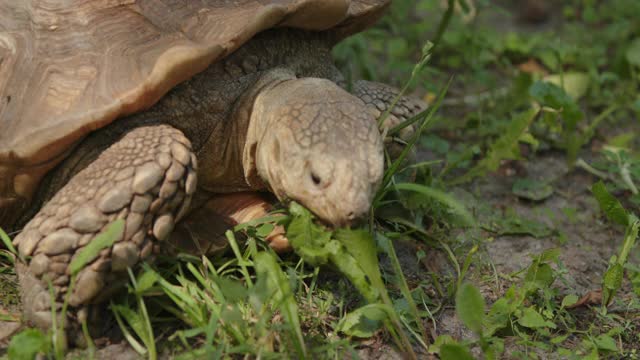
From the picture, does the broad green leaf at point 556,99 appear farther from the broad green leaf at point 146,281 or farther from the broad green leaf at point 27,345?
the broad green leaf at point 27,345

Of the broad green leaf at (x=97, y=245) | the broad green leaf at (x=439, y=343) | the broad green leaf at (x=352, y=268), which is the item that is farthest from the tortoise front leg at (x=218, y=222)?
the broad green leaf at (x=439, y=343)

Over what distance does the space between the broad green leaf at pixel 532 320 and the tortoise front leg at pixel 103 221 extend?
1320 millimetres

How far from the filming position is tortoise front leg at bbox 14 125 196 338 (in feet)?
7.71

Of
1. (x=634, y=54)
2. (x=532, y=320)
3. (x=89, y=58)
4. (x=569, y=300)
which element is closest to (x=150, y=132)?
(x=89, y=58)

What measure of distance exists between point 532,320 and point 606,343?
10.7 inches

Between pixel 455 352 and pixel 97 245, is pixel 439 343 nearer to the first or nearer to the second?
pixel 455 352

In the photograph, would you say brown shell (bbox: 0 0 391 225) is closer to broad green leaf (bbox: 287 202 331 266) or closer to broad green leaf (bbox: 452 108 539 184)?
broad green leaf (bbox: 287 202 331 266)

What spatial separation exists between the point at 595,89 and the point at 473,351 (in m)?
2.90

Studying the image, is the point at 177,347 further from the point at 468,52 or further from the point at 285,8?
the point at 468,52

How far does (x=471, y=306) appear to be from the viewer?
231 cm

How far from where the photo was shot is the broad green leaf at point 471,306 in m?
2.30

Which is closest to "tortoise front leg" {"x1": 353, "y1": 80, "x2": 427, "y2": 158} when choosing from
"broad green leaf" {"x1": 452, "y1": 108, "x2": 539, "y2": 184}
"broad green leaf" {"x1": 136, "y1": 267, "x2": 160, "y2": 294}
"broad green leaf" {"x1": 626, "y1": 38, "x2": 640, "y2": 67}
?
"broad green leaf" {"x1": 452, "y1": 108, "x2": 539, "y2": 184}

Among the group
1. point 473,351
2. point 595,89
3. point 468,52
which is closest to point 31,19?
point 473,351

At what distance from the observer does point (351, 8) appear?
132 inches
